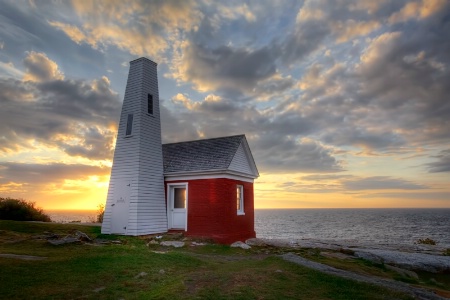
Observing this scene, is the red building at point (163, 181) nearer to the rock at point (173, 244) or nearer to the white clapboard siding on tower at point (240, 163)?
the white clapboard siding on tower at point (240, 163)

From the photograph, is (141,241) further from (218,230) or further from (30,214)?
(30,214)

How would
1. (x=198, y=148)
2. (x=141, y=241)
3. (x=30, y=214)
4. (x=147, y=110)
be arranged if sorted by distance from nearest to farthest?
(x=141, y=241) → (x=147, y=110) → (x=198, y=148) → (x=30, y=214)

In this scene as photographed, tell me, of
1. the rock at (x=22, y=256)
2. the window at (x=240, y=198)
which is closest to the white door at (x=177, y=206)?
the window at (x=240, y=198)

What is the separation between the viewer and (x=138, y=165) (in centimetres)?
1939

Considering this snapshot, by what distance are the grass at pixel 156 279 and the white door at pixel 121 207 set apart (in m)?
5.79

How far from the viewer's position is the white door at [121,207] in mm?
19125

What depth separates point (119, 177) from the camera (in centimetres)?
1991

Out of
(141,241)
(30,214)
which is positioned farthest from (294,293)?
(30,214)

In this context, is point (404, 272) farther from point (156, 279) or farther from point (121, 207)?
point (121, 207)

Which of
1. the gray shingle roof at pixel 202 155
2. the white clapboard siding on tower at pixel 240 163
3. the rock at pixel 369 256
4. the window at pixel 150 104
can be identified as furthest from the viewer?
the window at pixel 150 104

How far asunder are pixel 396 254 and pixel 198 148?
44.6 feet

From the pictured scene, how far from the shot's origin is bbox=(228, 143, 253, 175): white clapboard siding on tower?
20850 mm

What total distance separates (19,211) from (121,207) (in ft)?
45.8

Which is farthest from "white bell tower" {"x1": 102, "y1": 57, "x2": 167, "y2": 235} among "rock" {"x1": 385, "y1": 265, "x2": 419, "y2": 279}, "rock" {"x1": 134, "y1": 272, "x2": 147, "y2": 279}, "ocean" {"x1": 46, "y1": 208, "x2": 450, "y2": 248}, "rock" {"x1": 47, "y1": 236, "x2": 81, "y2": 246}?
"ocean" {"x1": 46, "y1": 208, "x2": 450, "y2": 248}
